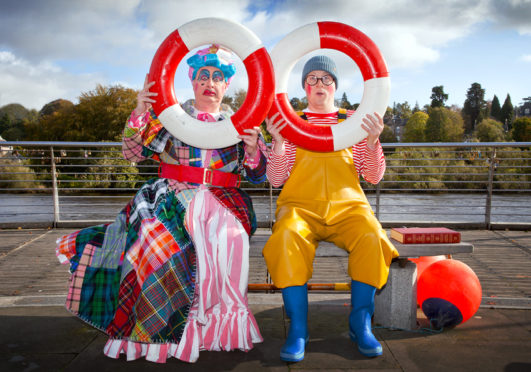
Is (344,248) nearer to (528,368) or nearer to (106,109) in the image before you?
(528,368)

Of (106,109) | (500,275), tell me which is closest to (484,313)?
(500,275)

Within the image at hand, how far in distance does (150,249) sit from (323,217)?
0.78m

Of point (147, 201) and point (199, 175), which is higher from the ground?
point (199, 175)

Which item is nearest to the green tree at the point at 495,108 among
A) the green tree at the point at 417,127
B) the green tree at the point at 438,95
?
the green tree at the point at 438,95

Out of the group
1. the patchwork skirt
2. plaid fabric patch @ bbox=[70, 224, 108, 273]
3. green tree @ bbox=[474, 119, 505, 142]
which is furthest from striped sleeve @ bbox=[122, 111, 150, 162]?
green tree @ bbox=[474, 119, 505, 142]

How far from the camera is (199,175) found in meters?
1.88

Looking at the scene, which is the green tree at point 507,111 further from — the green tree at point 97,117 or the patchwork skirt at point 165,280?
the patchwork skirt at point 165,280

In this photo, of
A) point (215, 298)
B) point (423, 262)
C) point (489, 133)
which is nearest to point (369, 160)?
point (423, 262)

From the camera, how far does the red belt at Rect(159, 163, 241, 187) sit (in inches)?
74.3

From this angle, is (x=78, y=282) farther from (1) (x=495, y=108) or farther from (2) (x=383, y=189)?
(1) (x=495, y=108)

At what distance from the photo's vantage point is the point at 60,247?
1.74 metres

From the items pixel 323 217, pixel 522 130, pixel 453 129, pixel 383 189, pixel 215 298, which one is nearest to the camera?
pixel 215 298

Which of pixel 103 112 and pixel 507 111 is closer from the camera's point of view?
pixel 103 112

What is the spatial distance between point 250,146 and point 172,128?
0.38m
